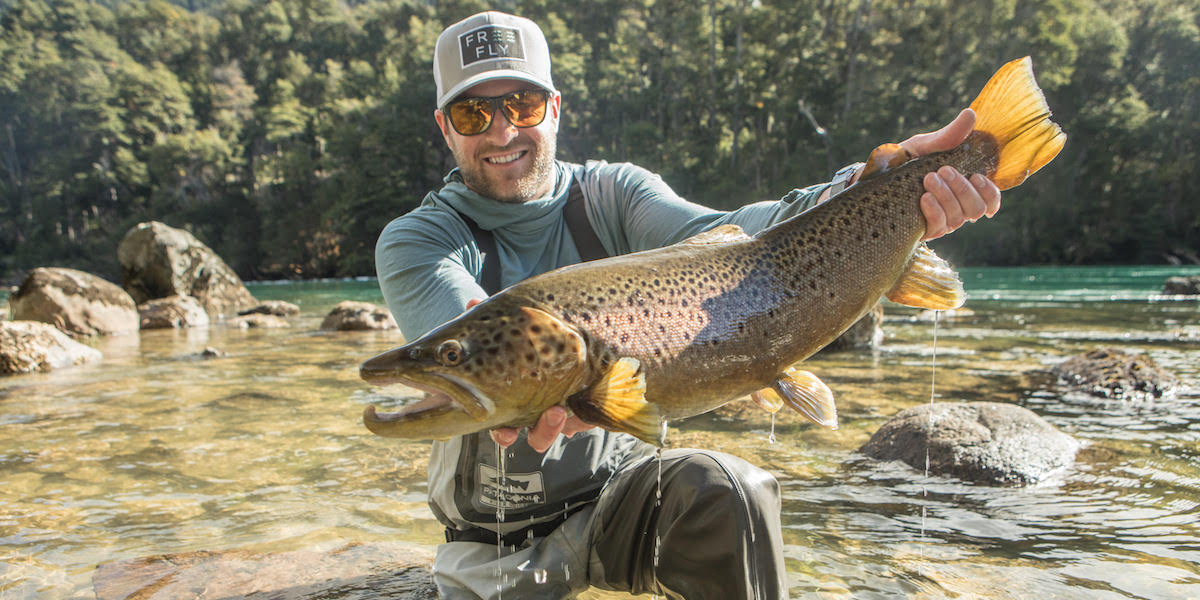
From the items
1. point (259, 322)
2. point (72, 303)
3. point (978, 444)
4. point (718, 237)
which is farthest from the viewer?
point (259, 322)

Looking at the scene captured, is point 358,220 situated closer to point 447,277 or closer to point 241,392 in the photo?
point 241,392

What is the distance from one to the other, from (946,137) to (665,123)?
55.7 meters

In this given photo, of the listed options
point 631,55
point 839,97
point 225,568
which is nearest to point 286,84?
point 631,55

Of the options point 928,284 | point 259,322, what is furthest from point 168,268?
point 928,284

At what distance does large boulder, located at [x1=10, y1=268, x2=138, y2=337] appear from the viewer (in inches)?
611

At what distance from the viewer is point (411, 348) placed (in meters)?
2.02

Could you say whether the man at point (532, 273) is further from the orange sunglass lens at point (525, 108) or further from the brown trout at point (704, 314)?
the brown trout at point (704, 314)

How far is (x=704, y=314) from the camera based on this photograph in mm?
2238

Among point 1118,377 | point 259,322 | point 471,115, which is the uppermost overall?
point 471,115

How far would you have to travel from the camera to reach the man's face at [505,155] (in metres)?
3.14

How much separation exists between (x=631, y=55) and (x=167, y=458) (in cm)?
5501

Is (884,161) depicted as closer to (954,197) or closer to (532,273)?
(954,197)

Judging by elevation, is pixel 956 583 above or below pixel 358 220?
below

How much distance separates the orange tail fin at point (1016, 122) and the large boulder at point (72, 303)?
18.0 meters
